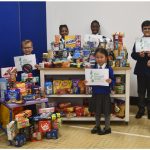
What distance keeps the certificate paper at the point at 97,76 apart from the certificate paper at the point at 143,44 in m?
0.79

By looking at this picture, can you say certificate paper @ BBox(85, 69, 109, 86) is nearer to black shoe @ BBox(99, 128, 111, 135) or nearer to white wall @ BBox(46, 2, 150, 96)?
black shoe @ BBox(99, 128, 111, 135)

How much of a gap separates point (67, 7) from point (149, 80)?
7.38 feet

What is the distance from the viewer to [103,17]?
6.02 metres

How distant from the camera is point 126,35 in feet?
19.5

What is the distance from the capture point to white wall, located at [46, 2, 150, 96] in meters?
5.86

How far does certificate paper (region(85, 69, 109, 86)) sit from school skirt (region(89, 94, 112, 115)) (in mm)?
183

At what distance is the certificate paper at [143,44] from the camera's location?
4.70 m

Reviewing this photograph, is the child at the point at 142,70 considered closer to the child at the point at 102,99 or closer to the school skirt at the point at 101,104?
the child at the point at 102,99

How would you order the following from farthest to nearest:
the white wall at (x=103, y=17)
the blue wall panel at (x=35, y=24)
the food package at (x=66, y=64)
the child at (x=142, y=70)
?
the white wall at (x=103, y=17) → the blue wall panel at (x=35, y=24) → the child at (x=142, y=70) → the food package at (x=66, y=64)

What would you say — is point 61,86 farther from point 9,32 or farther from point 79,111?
point 9,32

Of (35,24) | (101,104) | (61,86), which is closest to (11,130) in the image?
(61,86)

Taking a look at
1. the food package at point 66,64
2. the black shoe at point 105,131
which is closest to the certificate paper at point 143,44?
the food package at point 66,64

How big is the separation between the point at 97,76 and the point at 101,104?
39 cm

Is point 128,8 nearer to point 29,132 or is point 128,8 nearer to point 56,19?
point 56,19
